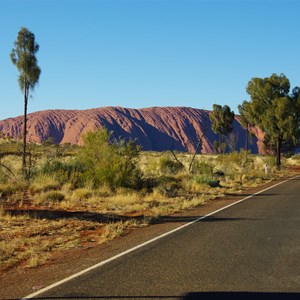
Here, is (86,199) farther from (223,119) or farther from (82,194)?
(223,119)

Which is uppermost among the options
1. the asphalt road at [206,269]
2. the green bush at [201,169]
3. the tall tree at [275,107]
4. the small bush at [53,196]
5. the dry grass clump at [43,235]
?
the tall tree at [275,107]

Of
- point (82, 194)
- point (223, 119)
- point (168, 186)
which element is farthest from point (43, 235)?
point (223, 119)

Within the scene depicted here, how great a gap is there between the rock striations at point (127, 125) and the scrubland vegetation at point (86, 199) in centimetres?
10599

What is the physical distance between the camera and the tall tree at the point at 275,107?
4281 cm

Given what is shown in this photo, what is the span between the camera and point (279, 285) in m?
6.12

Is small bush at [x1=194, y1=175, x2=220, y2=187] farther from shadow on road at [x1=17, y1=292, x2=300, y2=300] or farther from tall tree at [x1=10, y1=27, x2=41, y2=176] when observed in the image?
shadow on road at [x1=17, y1=292, x2=300, y2=300]

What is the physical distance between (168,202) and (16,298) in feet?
39.1

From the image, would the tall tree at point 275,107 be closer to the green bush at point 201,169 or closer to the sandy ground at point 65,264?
the green bush at point 201,169

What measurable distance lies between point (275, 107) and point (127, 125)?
100 meters

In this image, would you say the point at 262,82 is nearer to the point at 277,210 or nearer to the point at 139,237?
the point at 277,210

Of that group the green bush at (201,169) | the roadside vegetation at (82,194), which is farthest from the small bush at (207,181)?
the green bush at (201,169)

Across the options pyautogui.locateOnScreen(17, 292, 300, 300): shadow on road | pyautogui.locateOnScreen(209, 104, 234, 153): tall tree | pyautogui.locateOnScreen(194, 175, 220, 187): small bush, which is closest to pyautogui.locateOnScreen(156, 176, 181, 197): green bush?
pyautogui.locateOnScreen(194, 175, 220, 187): small bush

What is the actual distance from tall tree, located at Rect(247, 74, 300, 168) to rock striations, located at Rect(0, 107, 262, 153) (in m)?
83.7

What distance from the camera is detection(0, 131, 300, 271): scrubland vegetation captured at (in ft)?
32.5
